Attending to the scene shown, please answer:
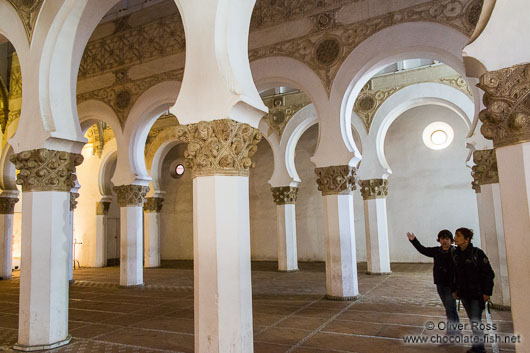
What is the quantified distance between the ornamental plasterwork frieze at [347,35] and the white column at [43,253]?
466 cm

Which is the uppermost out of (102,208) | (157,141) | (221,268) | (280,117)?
(280,117)

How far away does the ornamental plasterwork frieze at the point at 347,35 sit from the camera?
249 inches

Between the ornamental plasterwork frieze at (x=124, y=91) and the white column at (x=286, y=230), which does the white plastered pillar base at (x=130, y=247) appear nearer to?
the ornamental plasterwork frieze at (x=124, y=91)

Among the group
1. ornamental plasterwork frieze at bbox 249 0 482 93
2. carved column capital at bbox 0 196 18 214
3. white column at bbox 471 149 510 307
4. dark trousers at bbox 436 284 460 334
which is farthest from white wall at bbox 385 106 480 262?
carved column capital at bbox 0 196 18 214

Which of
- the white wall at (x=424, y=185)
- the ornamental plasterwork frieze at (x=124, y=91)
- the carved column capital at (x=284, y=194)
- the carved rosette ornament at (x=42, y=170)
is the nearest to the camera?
the carved rosette ornament at (x=42, y=170)

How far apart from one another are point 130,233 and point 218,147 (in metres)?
6.24

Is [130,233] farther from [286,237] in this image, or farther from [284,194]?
[286,237]

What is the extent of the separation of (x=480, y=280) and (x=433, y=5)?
4.92 metres

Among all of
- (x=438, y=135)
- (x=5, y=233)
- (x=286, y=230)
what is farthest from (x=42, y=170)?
(x=438, y=135)

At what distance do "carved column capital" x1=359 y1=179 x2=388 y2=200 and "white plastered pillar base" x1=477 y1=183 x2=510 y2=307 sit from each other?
12.2 feet

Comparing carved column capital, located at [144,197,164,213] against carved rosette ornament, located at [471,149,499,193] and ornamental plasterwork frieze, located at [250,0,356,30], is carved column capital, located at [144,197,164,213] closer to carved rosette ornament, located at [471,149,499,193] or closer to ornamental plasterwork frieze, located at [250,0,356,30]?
ornamental plasterwork frieze, located at [250,0,356,30]

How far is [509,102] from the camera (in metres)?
2.66

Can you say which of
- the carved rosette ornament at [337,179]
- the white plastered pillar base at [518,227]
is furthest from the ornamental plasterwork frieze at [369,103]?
the white plastered pillar base at [518,227]

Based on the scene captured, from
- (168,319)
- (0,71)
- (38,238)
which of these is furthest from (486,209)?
(0,71)
